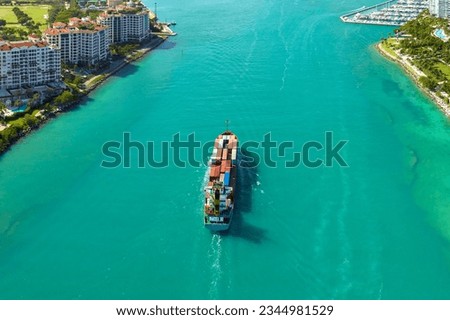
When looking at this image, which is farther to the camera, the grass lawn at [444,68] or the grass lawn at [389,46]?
the grass lawn at [389,46]

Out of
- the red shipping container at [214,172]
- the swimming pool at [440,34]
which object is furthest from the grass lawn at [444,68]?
the red shipping container at [214,172]

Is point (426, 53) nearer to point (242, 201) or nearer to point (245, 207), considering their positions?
point (242, 201)

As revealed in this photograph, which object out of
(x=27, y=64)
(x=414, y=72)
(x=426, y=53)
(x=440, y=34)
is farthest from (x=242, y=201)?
(x=440, y=34)

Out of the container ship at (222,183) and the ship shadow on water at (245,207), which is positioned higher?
the container ship at (222,183)

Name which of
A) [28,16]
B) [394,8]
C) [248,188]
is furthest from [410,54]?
[28,16]

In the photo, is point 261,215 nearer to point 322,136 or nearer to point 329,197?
point 329,197

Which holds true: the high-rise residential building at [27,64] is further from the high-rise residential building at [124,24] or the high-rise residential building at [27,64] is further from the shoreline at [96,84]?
the high-rise residential building at [124,24]
